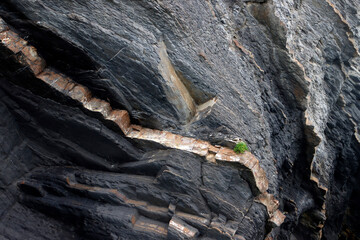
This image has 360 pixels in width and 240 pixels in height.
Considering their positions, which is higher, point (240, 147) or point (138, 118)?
point (240, 147)

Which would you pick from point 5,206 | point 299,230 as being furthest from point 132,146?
point 299,230

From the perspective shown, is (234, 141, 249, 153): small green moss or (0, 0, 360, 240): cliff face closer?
(0, 0, 360, 240): cliff face

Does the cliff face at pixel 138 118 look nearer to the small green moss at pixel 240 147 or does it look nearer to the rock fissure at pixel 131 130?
the rock fissure at pixel 131 130

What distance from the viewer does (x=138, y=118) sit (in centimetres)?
861

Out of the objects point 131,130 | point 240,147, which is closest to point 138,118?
point 131,130

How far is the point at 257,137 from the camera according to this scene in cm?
927

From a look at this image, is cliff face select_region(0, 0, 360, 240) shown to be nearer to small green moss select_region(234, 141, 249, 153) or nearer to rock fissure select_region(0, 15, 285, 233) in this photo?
rock fissure select_region(0, 15, 285, 233)

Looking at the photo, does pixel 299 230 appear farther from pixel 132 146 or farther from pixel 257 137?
pixel 132 146

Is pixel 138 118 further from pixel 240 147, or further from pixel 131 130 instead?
pixel 240 147

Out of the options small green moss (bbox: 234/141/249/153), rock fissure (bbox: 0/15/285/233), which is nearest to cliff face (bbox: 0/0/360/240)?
rock fissure (bbox: 0/15/285/233)

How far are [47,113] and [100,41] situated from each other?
2.96 m

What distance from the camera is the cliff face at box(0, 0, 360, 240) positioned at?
7684 millimetres

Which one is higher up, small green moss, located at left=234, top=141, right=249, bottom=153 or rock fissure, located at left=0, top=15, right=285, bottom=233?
small green moss, located at left=234, top=141, right=249, bottom=153

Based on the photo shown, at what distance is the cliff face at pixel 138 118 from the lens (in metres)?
7.68
